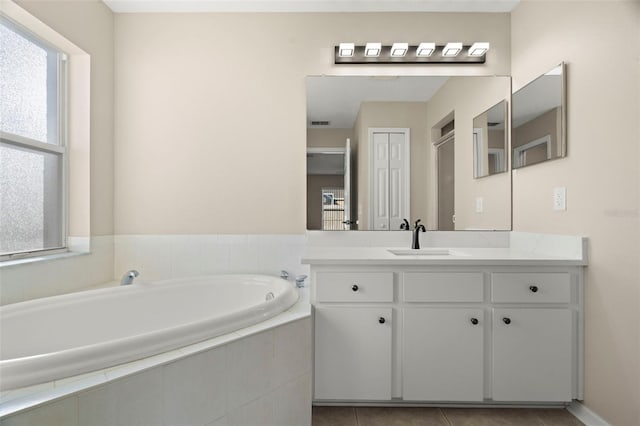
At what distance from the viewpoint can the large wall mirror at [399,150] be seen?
234 centimetres

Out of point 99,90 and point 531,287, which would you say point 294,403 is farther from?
point 99,90

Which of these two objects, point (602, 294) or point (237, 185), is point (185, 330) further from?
point (602, 294)

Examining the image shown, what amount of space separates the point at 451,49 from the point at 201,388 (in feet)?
7.87

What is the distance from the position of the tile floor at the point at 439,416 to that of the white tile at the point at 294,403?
0.60ft

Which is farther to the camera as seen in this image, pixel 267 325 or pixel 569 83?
pixel 569 83

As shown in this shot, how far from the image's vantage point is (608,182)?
157 centimetres

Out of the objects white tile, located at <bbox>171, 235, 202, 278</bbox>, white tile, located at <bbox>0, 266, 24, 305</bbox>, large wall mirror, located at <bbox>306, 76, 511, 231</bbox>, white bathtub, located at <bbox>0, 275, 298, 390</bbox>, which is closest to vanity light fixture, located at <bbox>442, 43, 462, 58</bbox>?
large wall mirror, located at <bbox>306, 76, 511, 231</bbox>

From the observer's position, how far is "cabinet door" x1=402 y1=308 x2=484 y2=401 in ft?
5.74

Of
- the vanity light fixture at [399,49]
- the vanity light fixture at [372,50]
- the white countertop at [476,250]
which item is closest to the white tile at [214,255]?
the white countertop at [476,250]

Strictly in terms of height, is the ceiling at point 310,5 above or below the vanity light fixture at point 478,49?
above

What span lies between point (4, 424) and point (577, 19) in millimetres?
2716

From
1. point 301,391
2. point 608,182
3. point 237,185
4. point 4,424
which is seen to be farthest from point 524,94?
point 4,424

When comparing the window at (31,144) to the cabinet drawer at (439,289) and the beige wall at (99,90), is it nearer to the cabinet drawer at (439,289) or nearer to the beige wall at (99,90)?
the beige wall at (99,90)

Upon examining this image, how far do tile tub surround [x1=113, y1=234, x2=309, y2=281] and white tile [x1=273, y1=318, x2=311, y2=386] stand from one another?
821 millimetres
